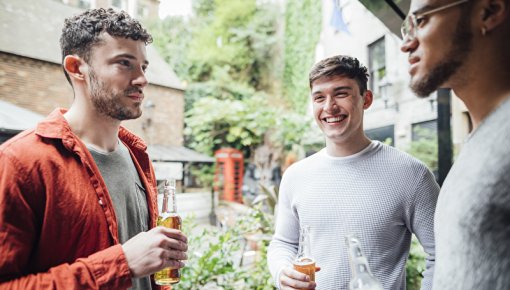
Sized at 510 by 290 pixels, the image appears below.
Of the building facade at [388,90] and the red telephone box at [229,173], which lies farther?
the red telephone box at [229,173]

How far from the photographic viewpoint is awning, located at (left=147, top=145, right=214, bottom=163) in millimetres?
10578

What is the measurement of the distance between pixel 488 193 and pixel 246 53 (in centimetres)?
1739

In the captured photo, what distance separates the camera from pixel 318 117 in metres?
1.65

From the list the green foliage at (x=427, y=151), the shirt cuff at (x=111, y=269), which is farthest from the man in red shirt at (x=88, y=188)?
the green foliage at (x=427, y=151)

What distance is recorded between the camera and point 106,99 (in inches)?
50.5

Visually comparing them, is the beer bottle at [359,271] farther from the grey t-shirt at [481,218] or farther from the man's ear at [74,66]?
the man's ear at [74,66]

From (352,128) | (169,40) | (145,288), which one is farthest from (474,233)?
(169,40)

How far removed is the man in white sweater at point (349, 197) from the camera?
140 centimetres

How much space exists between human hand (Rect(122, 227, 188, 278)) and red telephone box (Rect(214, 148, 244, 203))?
453 inches

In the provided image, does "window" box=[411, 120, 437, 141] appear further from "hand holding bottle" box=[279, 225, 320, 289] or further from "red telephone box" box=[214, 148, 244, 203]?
"red telephone box" box=[214, 148, 244, 203]

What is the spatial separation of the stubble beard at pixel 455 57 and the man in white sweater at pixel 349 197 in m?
0.72

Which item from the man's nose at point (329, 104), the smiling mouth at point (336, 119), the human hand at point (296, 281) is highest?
the man's nose at point (329, 104)

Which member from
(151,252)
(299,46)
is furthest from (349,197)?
(299,46)

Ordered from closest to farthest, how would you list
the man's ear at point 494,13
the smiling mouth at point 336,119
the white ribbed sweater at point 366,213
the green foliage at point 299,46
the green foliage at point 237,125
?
the man's ear at point 494,13
the white ribbed sweater at point 366,213
the smiling mouth at point 336,119
the green foliage at point 237,125
the green foliage at point 299,46
